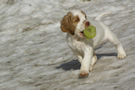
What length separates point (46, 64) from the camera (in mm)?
7469

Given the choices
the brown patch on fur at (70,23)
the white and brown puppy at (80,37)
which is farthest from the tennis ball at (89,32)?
the brown patch on fur at (70,23)

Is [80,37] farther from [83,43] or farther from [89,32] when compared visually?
[89,32]

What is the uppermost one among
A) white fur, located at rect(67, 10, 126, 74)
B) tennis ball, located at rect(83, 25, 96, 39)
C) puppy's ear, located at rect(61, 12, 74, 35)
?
puppy's ear, located at rect(61, 12, 74, 35)

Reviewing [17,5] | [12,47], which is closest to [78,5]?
[17,5]

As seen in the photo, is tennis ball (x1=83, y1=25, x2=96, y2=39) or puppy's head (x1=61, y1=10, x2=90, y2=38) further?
puppy's head (x1=61, y1=10, x2=90, y2=38)

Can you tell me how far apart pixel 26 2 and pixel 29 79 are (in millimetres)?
7957

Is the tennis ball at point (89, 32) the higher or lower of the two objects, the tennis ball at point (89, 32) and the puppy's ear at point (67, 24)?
the lower

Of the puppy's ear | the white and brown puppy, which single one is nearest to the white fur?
the white and brown puppy

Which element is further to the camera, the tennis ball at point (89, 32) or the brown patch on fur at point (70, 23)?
the brown patch on fur at point (70, 23)

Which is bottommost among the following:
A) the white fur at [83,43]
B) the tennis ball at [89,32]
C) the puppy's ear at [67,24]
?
the white fur at [83,43]

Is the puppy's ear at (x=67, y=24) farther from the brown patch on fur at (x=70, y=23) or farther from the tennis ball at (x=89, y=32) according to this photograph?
the tennis ball at (x=89, y=32)

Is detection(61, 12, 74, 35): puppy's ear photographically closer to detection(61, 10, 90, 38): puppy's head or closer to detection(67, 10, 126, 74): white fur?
detection(61, 10, 90, 38): puppy's head

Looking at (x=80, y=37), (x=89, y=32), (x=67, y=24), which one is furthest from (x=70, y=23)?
(x=89, y=32)

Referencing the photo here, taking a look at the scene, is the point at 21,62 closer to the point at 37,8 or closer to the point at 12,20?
the point at 12,20
